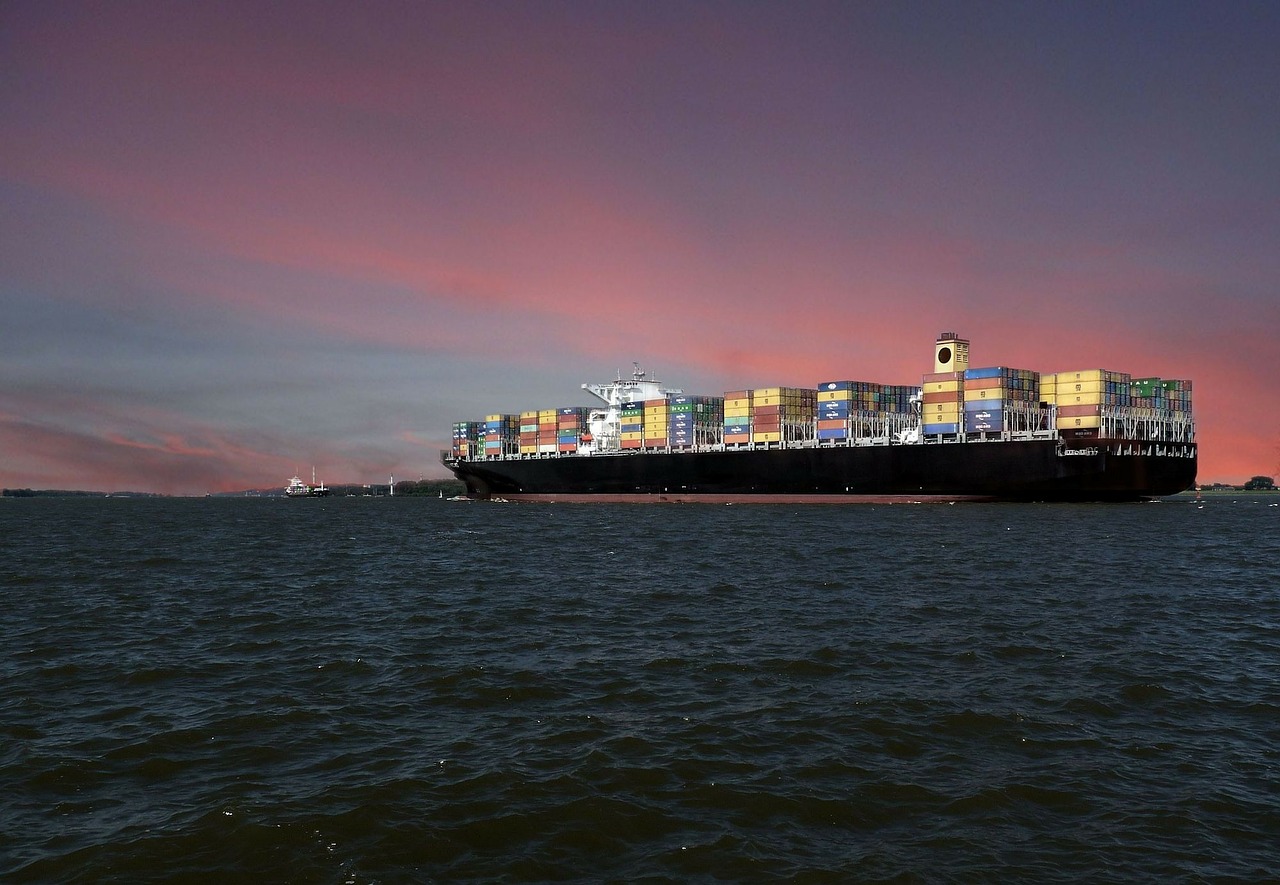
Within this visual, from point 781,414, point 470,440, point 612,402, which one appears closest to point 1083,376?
point 781,414

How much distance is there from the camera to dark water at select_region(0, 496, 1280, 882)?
9.45 m

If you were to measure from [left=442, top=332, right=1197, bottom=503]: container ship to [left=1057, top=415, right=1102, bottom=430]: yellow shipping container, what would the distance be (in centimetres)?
16

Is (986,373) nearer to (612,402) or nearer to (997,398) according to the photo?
(997,398)

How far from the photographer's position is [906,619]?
2355 centimetres

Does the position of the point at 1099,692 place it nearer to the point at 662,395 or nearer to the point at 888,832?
the point at 888,832

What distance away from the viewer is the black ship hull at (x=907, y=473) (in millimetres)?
83500

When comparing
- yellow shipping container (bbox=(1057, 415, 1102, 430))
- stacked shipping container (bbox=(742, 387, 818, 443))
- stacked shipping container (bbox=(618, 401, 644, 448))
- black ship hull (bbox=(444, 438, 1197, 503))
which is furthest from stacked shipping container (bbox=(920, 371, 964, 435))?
stacked shipping container (bbox=(618, 401, 644, 448))

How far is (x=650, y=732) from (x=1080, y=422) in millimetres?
87473

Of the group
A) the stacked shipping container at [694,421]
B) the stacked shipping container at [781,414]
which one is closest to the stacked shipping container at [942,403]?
the stacked shipping container at [781,414]

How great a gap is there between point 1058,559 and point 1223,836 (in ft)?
103

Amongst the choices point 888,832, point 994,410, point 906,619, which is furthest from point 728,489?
point 888,832

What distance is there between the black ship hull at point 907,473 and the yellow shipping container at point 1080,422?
9.42 ft

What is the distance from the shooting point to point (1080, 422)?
8581cm

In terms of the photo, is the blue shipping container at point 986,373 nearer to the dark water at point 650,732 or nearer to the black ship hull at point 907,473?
the black ship hull at point 907,473
